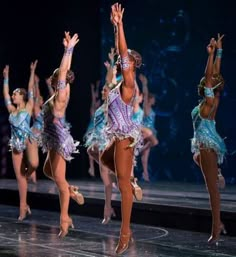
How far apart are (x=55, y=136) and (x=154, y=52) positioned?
639cm

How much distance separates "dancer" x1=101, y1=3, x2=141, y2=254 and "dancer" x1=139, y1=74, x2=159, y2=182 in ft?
20.4

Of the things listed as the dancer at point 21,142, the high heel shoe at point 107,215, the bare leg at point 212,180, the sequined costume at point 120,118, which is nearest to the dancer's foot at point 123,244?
the sequined costume at point 120,118

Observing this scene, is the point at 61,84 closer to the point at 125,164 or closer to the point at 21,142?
the point at 125,164

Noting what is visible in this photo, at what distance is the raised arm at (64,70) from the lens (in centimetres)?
607

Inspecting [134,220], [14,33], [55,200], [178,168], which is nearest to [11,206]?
[55,200]

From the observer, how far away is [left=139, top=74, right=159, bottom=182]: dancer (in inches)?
459

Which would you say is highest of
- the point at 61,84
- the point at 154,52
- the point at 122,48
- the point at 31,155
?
the point at 154,52

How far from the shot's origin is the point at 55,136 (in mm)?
6312

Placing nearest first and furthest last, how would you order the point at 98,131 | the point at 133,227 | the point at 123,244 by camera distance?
1. the point at 123,244
2. the point at 133,227
3. the point at 98,131

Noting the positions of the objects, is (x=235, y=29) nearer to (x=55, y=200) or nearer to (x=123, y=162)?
(x=55, y=200)

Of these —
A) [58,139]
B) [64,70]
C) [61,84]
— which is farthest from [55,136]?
[64,70]

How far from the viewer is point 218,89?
588 cm

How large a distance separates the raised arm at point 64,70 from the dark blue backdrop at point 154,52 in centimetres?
543

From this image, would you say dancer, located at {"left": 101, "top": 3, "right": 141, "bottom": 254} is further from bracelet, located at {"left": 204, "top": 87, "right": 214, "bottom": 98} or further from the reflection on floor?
bracelet, located at {"left": 204, "top": 87, "right": 214, "bottom": 98}
